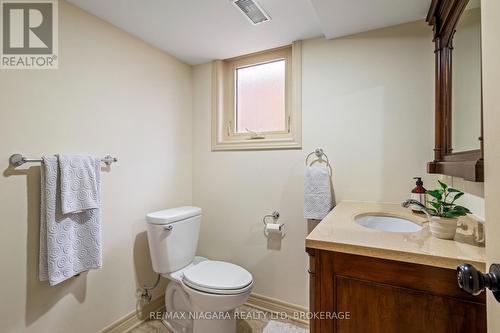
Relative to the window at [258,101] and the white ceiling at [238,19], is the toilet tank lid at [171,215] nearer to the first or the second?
the window at [258,101]

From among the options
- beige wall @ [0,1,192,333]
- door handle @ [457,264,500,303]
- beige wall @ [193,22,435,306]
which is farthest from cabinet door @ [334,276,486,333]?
beige wall @ [0,1,192,333]

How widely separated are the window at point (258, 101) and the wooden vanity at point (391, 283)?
104cm

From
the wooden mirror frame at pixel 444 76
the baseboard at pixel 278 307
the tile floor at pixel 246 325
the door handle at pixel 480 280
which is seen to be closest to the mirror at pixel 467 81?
the wooden mirror frame at pixel 444 76

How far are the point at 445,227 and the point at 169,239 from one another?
153 centimetres

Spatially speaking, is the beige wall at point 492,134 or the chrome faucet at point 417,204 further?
the chrome faucet at point 417,204

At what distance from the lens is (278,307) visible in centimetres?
189

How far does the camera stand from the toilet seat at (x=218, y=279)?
4.69 ft

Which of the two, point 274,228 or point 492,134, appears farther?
point 274,228

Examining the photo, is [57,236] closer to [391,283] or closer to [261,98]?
[391,283]

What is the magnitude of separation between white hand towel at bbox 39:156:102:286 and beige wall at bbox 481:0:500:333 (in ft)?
5.56

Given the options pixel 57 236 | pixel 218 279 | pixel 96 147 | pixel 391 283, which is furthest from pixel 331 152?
pixel 57 236

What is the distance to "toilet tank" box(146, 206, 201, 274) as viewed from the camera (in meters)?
1.65

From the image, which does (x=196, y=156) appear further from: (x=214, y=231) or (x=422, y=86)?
(x=422, y=86)

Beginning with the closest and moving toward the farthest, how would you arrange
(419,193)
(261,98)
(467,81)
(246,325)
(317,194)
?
(467,81)
(419,193)
(317,194)
(246,325)
(261,98)
